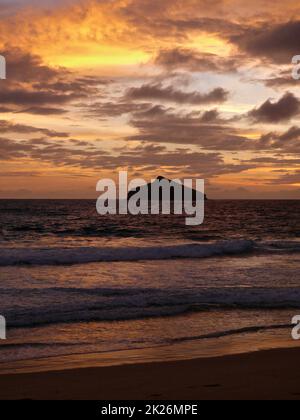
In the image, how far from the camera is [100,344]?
36.0 feet

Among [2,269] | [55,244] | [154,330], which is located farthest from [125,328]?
[55,244]

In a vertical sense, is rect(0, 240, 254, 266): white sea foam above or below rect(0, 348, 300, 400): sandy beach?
above

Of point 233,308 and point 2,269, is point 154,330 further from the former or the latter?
point 2,269

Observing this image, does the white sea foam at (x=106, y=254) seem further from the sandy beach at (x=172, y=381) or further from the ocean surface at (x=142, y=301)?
the sandy beach at (x=172, y=381)

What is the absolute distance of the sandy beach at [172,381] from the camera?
7520 millimetres

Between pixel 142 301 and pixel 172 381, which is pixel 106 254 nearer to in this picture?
pixel 142 301

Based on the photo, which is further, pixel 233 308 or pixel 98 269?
pixel 98 269

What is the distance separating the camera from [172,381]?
27.0 ft

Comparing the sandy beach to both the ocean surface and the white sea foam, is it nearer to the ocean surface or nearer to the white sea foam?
the ocean surface

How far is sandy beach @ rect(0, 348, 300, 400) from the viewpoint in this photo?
752 centimetres

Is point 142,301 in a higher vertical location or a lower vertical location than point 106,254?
lower

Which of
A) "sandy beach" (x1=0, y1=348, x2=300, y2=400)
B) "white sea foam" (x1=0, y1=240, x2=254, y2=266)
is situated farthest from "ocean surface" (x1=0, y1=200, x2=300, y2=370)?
"sandy beach" (x1=0, y1=348, x2=300, y2=400)

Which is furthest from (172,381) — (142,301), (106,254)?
(106,254)
